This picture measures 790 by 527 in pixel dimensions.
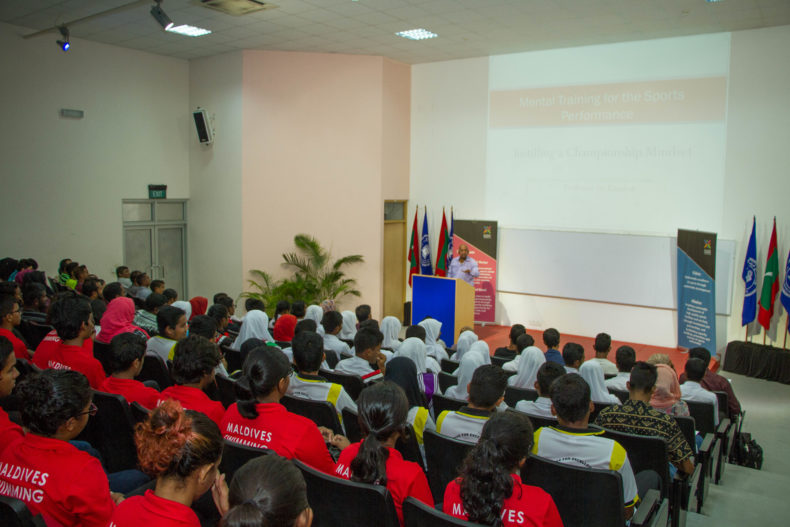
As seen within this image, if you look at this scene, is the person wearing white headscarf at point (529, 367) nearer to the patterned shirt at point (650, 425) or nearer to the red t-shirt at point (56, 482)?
the patterned shirt at point (650, 425)

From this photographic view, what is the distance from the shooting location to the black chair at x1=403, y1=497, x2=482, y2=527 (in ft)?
5.91

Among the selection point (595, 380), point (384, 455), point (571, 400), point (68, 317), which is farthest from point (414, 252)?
point (384, 455)

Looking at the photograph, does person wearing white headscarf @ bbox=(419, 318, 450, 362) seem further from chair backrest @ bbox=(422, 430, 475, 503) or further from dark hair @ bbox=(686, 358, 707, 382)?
chair backrest @ bbox=(422, 430, 475, 503)

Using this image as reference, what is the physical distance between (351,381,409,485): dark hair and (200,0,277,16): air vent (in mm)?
6288

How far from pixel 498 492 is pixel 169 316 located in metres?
3.19

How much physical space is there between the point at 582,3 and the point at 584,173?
2702 millimetres

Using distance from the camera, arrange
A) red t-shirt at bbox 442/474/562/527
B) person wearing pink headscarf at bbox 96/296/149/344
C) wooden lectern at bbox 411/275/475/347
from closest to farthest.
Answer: red t-shirt at bbox 442/474/562/527
person wearing pink headscarf at bbox 96/296/149/344
wooden lectern at bbox 411/275/475/347

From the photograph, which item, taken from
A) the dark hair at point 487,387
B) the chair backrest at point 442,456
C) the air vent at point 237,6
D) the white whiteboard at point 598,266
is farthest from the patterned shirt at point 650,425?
the air vent at point 237,6

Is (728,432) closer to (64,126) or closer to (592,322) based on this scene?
(592,322)

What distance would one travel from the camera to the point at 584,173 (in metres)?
9.25

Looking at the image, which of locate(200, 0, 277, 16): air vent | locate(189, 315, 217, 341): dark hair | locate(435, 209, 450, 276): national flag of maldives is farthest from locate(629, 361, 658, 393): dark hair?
locate(435, 209, 450, 276): national flag of maldives

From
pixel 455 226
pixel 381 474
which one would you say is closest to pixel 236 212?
pixel 455 226

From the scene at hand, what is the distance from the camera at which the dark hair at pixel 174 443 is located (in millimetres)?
1748

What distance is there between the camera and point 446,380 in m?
4.84
